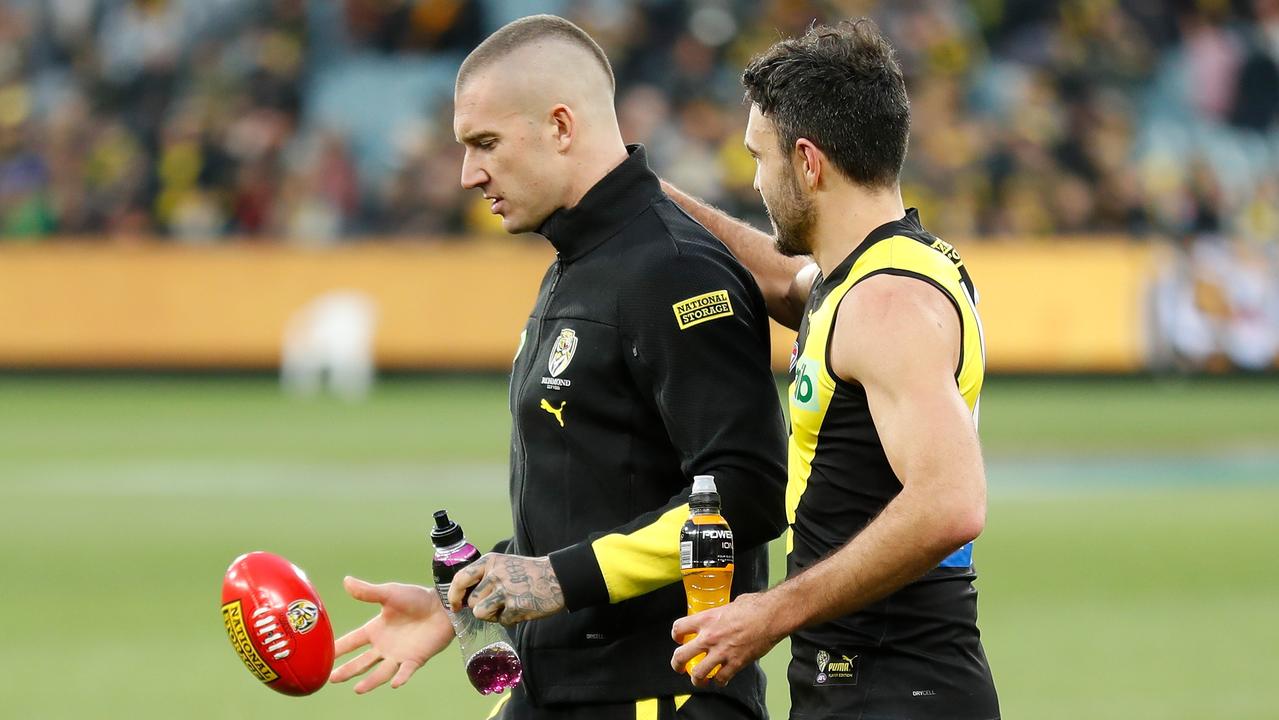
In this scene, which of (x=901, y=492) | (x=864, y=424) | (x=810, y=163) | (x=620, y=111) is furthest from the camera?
(x=620, y=111)

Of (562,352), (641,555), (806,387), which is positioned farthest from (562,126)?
(641,555)

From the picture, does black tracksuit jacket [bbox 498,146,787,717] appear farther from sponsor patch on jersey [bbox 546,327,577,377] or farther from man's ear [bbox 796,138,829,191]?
man's ear [bbox 796,138,829,191]

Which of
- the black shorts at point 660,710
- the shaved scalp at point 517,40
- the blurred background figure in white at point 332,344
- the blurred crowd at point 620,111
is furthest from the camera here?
the blurred crowd at point 620,111

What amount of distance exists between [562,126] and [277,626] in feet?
4.92

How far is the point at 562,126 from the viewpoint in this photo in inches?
189

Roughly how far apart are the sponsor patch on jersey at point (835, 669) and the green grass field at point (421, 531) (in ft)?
14.5

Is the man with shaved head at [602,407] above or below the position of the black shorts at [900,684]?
above

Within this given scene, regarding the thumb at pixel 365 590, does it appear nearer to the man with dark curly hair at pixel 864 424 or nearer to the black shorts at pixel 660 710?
the black shorts at pixel 660 710

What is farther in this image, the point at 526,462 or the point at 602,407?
the point at 526,462

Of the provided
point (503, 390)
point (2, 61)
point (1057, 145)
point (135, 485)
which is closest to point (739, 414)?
point (135, 485)

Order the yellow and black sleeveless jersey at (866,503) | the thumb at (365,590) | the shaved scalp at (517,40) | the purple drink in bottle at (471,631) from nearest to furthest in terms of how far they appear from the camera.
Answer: the yellow and black sleeveless jersey at (866,503) < the purple drink in bottle at (471,631) < the shaved scalp at (517,40) < the thumb at (365,590)

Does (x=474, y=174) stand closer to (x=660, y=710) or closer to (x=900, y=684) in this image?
(x=660, y=710)

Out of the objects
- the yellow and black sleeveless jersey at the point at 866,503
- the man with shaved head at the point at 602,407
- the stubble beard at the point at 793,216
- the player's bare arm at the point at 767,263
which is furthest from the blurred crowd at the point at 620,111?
the yellow and black sleeveless jersey at the point at 866,503

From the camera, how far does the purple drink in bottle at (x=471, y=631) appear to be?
471 centimetres
